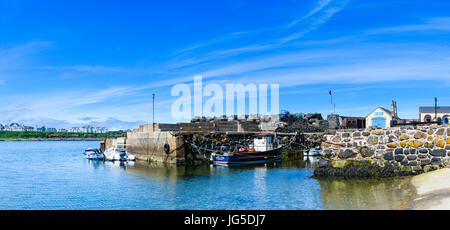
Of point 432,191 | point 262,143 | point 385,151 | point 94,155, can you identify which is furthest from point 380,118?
point 94,155

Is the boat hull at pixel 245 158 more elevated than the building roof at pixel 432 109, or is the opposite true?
the building roof at pixel 432 109

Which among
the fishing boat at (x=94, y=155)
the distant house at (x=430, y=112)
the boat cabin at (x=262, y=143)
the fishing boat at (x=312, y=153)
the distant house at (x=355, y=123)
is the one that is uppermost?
the distant house at (x=430, y=112)

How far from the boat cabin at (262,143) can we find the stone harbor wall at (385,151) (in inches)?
693

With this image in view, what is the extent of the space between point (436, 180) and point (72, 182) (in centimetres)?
2333

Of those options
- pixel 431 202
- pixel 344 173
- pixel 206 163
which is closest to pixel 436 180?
pixel 431 202

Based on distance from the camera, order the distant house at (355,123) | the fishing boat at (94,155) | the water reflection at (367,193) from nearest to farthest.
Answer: the water reflection at (367,193), the distant house at (355,123), the fishing boat at (94,155)

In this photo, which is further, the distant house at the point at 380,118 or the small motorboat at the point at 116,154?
the small motorboat at the point at 116,154

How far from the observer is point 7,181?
88.2 feet

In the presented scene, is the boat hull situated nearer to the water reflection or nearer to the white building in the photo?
the white building

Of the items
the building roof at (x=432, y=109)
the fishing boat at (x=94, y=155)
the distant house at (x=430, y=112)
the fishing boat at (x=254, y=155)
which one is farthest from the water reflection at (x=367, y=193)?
the building roof at (x=432, y=109)

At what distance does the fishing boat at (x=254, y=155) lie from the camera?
33.1 meters

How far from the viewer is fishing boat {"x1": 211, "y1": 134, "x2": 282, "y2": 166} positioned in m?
33.1

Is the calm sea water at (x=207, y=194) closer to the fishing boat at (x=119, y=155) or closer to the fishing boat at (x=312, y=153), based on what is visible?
the fishing boat at (x=119, y=155)
